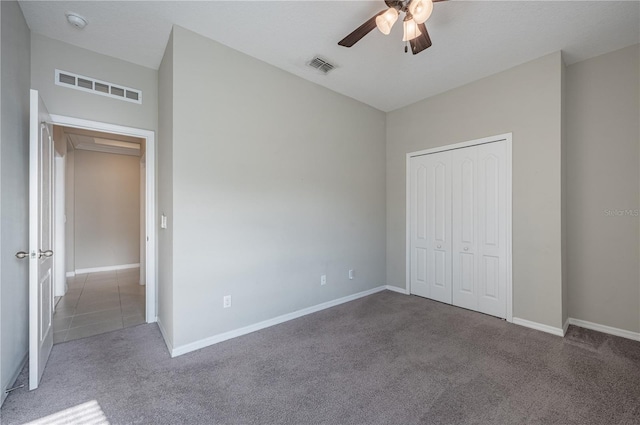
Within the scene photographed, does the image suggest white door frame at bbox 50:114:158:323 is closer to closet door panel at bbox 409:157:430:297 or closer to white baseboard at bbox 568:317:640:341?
closet door panel at bbox 409:157:430:297

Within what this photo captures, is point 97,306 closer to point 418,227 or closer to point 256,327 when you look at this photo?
point 256,327

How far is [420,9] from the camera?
1.89 m

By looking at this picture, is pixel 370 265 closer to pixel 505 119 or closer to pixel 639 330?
pixel 505 119

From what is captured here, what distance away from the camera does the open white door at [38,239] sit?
1.91m

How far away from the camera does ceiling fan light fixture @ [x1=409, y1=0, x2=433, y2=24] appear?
1.84 metres

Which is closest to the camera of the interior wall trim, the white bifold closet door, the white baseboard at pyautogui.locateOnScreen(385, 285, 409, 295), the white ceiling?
the white ceiling

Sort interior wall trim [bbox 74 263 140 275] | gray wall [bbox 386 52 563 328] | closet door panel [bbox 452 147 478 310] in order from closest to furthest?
gray wall [bbox 386 52 563 328]
closet door panel [bbox 452 147 478 310]
interior wall trim [bbox 74 263 140 275]

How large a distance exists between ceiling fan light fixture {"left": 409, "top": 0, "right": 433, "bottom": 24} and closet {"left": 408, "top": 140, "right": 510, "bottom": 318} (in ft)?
6.73

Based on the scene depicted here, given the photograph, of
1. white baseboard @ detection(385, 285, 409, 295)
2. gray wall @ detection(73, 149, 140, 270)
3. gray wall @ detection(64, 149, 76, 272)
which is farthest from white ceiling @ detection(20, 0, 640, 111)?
gray wall @ detection(73, 149, 140, 270)

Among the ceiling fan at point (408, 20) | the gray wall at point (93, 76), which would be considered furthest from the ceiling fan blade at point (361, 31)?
the gray wall at point (93, 76)

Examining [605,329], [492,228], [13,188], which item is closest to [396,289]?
[492,228]

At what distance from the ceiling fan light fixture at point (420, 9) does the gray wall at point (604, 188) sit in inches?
94.7

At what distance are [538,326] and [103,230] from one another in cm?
758

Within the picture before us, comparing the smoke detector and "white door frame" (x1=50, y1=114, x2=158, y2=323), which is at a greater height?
the smoke detector
